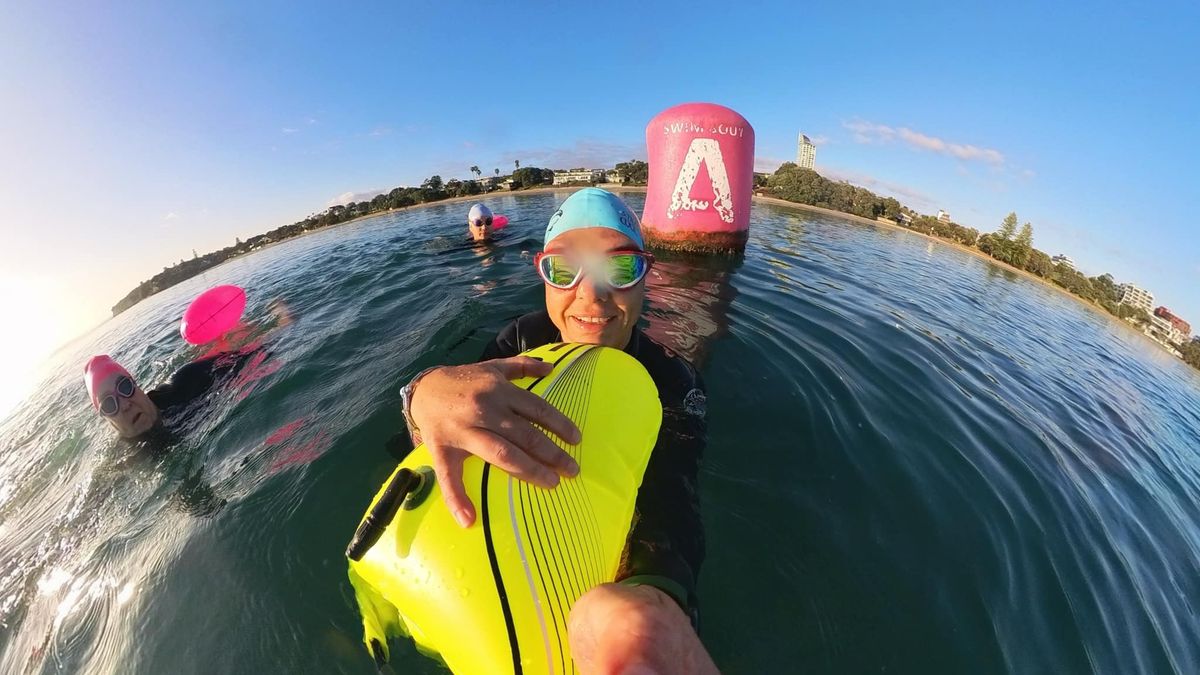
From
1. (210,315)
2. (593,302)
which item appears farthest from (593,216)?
(210,315)

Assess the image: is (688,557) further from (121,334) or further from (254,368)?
(121,334)

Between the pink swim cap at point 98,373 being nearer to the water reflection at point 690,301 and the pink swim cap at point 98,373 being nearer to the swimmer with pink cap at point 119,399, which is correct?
the swimmer with pink cap at point 119,399

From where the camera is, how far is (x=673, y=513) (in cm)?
204

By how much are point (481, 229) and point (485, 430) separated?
11.6 m

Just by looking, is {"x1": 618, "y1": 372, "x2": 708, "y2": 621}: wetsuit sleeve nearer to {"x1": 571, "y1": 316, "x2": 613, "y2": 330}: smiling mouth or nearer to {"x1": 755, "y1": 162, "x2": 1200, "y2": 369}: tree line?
{"x1": 571, "y1": 316, "x2": 613, "y2": 330}: smiling mouth

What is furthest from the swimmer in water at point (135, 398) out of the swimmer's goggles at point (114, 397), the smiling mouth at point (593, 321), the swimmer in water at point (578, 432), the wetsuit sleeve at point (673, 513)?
the wetsuit sleeve at point (673, 513)

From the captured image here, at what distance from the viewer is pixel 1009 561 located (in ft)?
9.48

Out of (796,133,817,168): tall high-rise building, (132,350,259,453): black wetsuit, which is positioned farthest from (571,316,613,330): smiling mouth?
→ (796,133,817,168): tall high-rise building

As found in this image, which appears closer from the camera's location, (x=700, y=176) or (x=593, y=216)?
(x=593, y=216)

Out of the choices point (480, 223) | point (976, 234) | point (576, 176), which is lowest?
point (480, 223)

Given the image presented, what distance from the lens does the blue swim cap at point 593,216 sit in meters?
2.94

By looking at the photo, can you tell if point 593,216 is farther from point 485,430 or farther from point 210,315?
point 210,315

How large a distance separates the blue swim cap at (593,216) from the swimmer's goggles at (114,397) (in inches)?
187

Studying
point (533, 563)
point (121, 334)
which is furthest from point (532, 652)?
point (121, 334)
